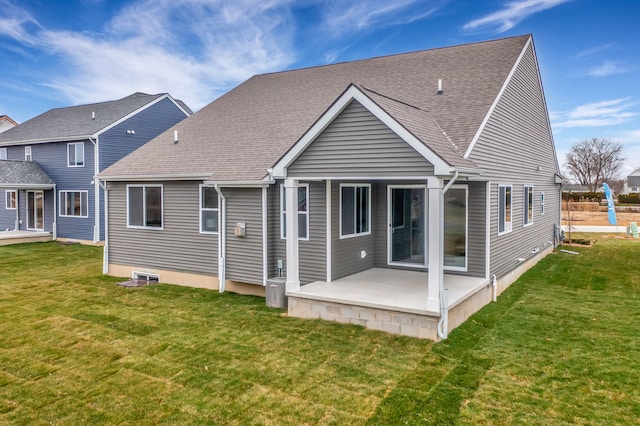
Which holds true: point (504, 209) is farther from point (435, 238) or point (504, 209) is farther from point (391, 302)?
point (391, 302)

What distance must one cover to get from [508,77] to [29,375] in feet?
36.7

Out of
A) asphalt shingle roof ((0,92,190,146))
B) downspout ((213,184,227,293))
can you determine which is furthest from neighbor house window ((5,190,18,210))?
downspout ((213,184,227,293))

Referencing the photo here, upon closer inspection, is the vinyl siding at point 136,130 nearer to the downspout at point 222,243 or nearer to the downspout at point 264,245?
the downspout at point 222,243

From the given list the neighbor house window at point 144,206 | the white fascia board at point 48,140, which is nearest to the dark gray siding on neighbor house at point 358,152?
the neighbor house window at point 144,206

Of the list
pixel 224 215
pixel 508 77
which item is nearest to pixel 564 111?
pixel 508 77

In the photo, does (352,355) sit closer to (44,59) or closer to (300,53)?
(300,53)

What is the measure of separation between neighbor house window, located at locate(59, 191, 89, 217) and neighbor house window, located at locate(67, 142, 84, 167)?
1.35 m

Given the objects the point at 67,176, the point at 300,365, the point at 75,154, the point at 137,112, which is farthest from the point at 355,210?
the point at 67,176

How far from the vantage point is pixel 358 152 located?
751 centimetres

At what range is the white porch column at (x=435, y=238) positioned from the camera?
22.5 ft

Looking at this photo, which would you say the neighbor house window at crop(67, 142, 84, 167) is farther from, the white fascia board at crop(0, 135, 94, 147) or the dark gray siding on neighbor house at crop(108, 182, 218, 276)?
the dark gray siding on neighbor house at crop(108, 182, 218, 276)

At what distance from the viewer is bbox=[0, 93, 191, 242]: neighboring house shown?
19.7 meters

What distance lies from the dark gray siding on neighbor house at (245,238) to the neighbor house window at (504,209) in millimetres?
5505

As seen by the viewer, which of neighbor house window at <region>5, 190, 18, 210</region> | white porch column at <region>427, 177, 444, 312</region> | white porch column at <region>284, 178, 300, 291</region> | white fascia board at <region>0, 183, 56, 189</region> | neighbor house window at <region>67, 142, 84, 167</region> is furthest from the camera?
neighbor house window at <region>5, 190, 18, 210</region>
